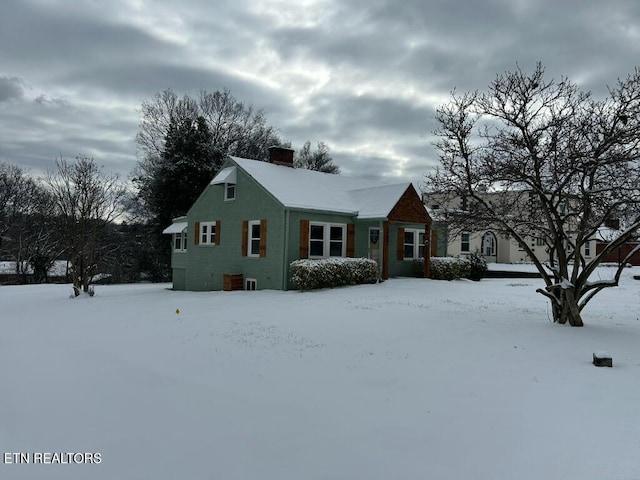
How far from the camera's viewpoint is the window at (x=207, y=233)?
22.0 metres

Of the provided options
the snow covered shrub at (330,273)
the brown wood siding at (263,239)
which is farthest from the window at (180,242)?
the snow covered shrub at (330,273)

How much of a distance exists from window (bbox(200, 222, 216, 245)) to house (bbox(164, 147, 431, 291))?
0.05m

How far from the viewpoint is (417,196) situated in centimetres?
1983

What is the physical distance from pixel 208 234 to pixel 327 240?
270 inches

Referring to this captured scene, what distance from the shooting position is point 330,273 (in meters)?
16.7

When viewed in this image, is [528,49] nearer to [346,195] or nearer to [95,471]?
[95,471]

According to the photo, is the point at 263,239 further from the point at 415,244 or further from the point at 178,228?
the point at 178,228

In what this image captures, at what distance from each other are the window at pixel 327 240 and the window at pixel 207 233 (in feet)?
19.2

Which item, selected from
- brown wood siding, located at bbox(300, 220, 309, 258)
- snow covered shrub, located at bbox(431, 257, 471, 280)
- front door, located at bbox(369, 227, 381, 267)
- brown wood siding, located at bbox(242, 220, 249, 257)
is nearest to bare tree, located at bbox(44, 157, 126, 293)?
brown wood siding, located at bbox(242, 220, 249, 257)

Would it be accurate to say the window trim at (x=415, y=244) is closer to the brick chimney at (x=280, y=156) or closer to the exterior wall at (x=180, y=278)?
the brick chimney at (x=280, y=156)

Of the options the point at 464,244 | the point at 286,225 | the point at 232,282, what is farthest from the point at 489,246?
the point at 232,282

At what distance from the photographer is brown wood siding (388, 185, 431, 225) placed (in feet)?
61.8

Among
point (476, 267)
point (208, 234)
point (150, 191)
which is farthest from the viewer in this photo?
point (150, 191)

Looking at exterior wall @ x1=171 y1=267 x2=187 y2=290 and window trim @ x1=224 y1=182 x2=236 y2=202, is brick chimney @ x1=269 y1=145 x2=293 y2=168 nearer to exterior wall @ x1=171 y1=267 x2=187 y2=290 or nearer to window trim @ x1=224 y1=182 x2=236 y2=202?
window trim @ x1=224 y1=182 x2=236 y2=202
